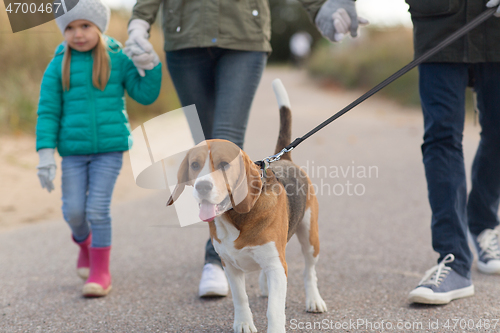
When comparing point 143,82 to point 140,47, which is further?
point 143,82

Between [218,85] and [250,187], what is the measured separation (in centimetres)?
110

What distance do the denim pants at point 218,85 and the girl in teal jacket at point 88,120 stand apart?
200mm

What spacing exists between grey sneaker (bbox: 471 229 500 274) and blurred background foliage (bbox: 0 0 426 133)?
305 cm

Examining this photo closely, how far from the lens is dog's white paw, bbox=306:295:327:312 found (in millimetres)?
2498

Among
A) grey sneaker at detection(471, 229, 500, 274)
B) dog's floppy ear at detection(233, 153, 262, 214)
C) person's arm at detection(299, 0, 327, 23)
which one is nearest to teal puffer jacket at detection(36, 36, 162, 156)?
person's arm at detection(299, 0, 327, 23)

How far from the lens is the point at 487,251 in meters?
3.04

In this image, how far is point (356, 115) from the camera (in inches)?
482

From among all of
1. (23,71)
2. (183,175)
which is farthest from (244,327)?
(23,71)

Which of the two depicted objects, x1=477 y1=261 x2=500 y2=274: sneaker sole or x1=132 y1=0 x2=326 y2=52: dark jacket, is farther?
x1=477 y1=261 x2=500 y2=274: sneaker sole

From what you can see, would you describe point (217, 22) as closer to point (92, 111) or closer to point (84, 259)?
point (92, 111)

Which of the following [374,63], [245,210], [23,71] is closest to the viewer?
[245,210]

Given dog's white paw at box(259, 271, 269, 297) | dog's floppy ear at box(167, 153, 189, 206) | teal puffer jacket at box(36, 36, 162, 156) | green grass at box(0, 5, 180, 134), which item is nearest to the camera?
dog's floppy ear at box(167, 153, 189, 206)

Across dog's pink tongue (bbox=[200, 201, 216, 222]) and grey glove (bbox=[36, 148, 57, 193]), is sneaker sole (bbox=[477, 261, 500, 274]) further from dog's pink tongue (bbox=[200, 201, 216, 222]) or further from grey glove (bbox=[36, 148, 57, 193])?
Result: grey glove (bbox=[36, 148, 57, 193])

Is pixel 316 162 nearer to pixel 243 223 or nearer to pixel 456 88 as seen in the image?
pixel 456 88
